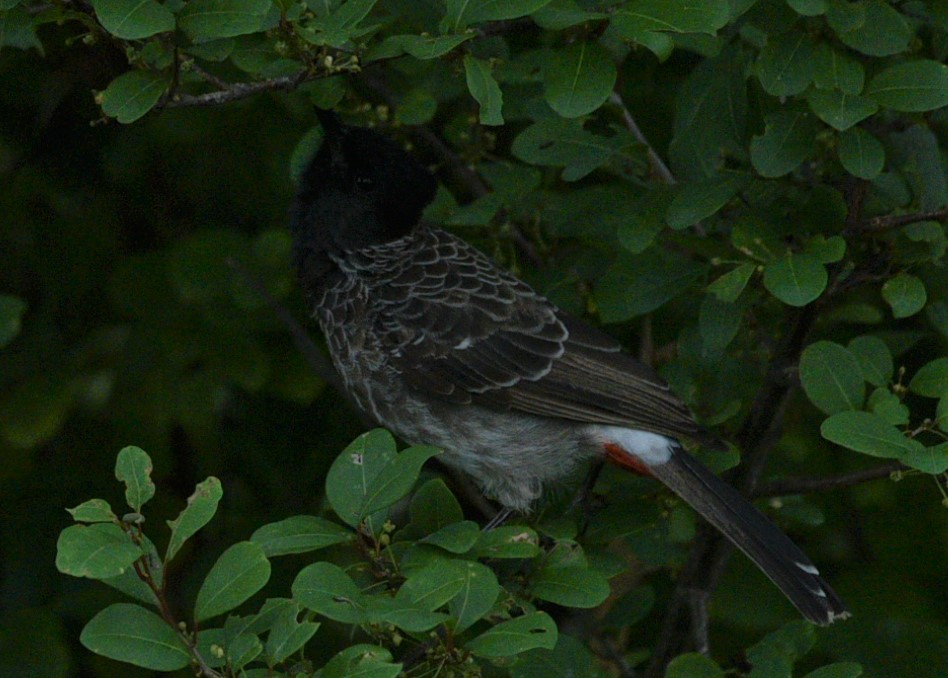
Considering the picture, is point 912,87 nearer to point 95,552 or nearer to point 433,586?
point 433,586

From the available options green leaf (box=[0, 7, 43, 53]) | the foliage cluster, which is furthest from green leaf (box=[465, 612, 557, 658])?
green leaf (box=[0, 7, 43, 53])

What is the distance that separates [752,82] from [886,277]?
2.08 ft

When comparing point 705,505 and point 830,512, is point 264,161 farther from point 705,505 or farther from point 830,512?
point 830,512

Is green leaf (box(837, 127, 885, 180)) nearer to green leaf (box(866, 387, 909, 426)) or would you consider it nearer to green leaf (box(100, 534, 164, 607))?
green leaf (box(866, 387, 909, 426))

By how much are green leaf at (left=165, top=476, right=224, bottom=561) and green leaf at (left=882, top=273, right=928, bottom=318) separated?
58.1 inches

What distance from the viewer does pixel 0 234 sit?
408cm

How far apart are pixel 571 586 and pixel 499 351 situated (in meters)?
1.01

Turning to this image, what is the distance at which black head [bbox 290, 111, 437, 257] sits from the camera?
143 inches

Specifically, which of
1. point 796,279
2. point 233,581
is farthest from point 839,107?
point 233,581

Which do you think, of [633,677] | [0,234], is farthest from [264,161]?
[633,677]

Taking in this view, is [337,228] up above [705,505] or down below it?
above

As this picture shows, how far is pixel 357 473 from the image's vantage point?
2404 mm

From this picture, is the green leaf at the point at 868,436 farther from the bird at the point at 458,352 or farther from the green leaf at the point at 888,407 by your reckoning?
the bird at the point at 458,352

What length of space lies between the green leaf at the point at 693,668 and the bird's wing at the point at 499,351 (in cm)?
73
